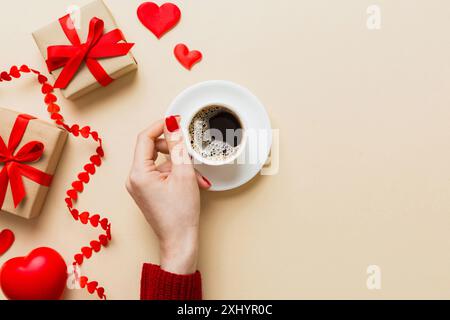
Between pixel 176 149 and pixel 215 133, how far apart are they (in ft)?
0.33

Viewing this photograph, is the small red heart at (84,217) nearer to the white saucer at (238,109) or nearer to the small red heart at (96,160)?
the small red heart at (96,160)

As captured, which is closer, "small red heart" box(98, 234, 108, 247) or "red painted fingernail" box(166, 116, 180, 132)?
"red painted fingernail" box(166, 116, 180, 132)

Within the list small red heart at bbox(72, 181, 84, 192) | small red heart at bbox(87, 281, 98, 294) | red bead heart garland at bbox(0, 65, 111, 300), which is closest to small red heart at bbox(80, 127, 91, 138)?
red bead heart garland at bbox(0, 65, 111, 300)

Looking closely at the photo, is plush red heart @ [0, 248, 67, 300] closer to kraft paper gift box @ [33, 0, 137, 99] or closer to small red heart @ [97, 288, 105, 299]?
small red heart @ [97, 288, 105, 299]

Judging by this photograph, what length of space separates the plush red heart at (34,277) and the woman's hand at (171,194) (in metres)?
0.25

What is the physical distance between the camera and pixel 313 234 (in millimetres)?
967

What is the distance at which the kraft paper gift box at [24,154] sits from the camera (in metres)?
0.91

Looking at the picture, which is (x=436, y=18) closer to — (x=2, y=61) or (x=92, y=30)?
(x=92, y=30)

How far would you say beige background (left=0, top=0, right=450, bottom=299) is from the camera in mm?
961

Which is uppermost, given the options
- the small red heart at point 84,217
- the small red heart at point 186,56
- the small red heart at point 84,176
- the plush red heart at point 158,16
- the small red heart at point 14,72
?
the plush red heart at point 158,16

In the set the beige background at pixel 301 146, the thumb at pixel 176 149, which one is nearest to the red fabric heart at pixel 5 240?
the beige background at pixel 301 146

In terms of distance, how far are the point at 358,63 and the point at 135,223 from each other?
0.60 m

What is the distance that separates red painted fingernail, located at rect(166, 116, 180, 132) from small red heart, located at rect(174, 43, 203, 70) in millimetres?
176
